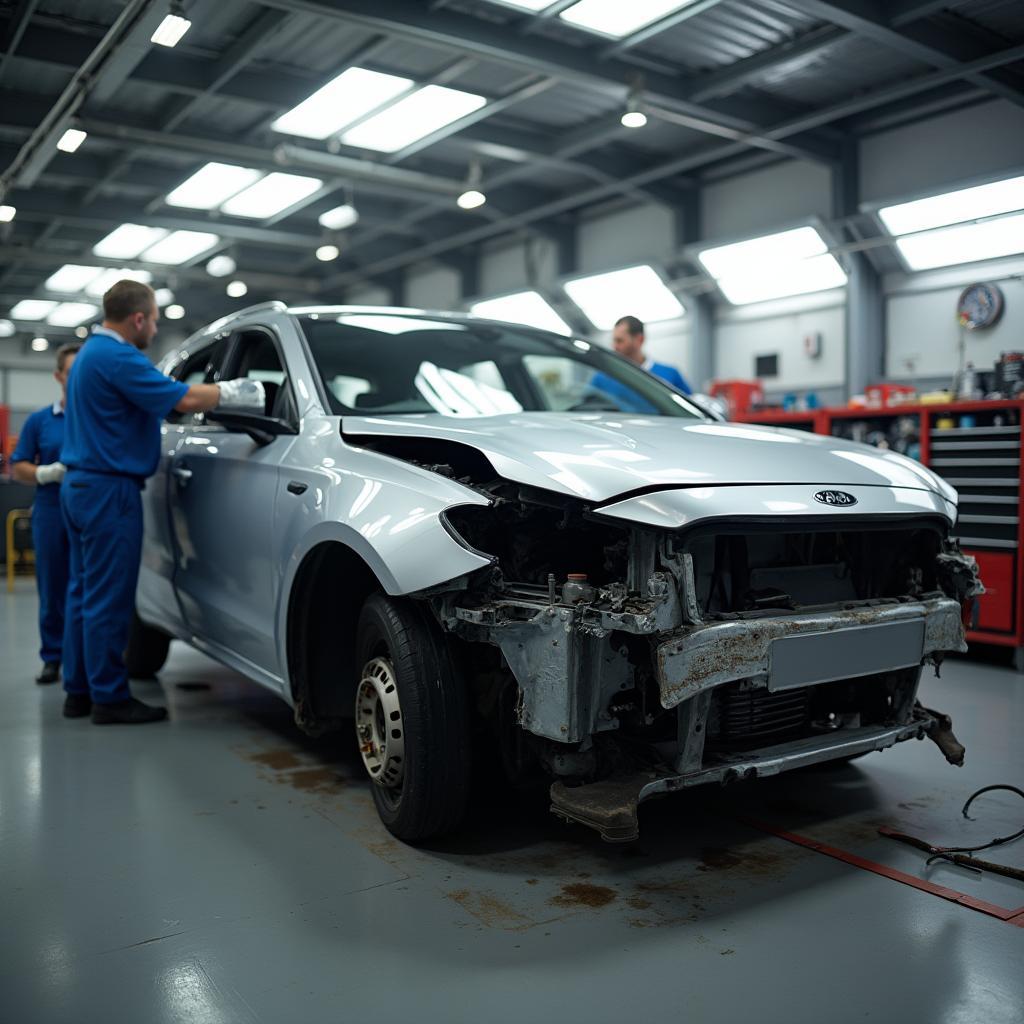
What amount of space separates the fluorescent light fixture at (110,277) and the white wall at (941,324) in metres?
9.52

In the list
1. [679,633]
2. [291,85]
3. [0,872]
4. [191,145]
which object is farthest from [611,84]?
[0,872]

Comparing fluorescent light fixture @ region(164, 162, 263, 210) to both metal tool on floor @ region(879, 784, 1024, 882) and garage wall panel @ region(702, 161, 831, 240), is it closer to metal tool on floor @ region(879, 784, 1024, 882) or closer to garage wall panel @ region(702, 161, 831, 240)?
garage wall panel @ region(702, 161, 831, 240)

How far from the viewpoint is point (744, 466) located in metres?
2.31

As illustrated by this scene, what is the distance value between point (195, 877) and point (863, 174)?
312 inches

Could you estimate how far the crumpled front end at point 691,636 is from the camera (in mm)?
2068

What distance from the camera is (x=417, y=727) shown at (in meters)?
2.34

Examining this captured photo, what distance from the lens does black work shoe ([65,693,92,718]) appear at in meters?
3.92

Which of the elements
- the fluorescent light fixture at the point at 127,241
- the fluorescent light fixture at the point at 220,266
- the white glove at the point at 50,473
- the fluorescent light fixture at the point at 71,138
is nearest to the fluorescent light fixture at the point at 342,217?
the fluorescent light fixture at the point at 127,241

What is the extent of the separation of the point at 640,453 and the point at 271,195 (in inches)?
361

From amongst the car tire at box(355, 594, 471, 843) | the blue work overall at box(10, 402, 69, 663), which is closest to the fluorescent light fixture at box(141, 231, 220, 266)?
the blue work overall at box(10, 402, 69, 663)

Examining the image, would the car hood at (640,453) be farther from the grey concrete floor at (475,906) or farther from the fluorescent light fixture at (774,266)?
the fluorescent light fixture at (774,266)

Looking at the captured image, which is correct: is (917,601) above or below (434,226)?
below

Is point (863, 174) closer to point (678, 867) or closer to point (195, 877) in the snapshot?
point (678, 867)

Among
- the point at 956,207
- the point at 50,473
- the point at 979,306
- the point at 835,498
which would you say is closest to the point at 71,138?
the point at 50,473
